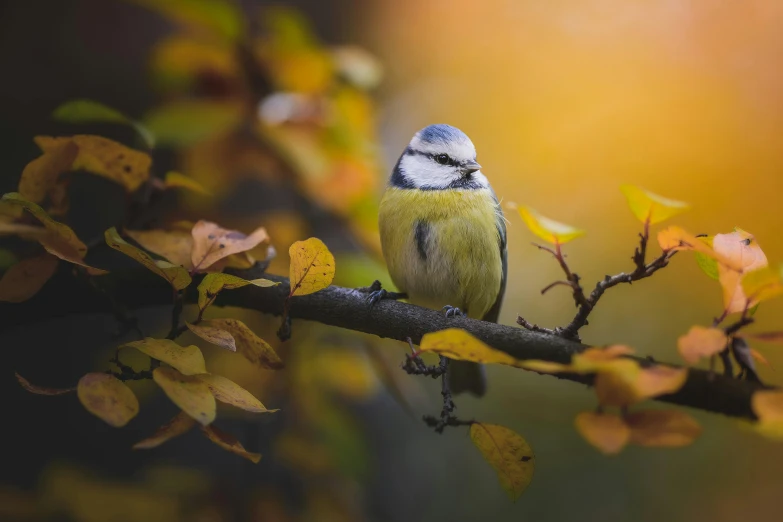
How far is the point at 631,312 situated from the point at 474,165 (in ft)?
4.59

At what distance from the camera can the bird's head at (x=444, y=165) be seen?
1.71 m

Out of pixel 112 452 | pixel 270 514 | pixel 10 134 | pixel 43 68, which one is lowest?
pixel 112 452

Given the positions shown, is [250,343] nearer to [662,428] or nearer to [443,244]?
[662,428]

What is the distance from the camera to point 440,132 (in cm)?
175

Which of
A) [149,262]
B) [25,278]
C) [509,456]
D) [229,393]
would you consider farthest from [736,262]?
[25,278]

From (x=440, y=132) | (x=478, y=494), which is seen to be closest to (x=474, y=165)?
(x=440, y=132)

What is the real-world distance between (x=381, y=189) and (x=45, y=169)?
3.60 ft

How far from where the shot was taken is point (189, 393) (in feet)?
2.47

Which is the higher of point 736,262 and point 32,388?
point 736,262

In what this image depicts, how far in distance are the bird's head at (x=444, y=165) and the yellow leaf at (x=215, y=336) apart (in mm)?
953

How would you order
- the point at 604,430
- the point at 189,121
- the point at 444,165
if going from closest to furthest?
the point at 604,430 < the point at 189,121 < the point at 444,165

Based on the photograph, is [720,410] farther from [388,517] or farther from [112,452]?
[388,517]

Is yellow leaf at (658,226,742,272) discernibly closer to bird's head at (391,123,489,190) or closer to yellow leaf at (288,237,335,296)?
yellow leaf at (288,237,335,296)

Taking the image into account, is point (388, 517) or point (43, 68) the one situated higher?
point (43, 68)
